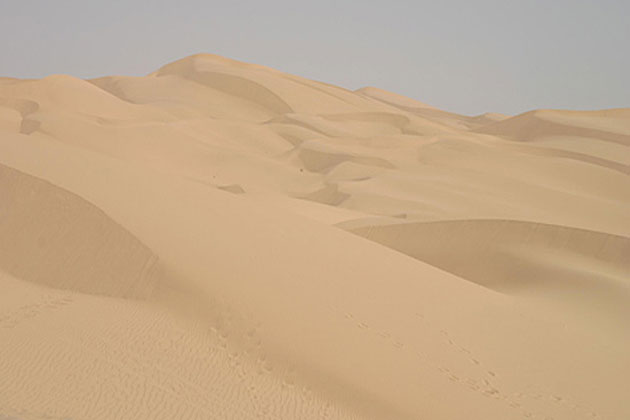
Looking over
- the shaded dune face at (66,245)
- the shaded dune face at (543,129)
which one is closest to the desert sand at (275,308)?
the shaded dune face at (66,245)

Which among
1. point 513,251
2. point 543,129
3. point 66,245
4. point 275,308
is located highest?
point 543,129

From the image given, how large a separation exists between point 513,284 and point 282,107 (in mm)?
26344

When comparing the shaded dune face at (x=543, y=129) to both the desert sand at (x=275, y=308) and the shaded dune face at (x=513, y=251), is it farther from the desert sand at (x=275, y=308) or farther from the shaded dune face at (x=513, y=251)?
the desert sand at (x=275, y=308)

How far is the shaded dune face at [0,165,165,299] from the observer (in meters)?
A: 6.11

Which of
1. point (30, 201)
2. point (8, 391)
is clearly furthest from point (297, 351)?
point (30, 201)

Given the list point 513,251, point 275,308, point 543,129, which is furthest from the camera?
point 543,129

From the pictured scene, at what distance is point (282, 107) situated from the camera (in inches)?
1390

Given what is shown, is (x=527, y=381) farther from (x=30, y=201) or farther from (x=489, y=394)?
(x=30, y=201)

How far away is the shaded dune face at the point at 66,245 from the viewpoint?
20.0ft

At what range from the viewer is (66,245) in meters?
6.61

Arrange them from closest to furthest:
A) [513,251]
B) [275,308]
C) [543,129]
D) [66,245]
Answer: [275,308] < [66,245] < [513,251] < [543,129]

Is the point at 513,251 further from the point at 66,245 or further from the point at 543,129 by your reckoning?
the point at 543,129

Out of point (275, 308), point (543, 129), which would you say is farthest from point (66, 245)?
point (543, 129)

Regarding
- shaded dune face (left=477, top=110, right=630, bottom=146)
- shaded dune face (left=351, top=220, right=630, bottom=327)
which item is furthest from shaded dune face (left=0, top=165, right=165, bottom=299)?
shaded dune face (left=477, top=110, right=630, bottom=146)
